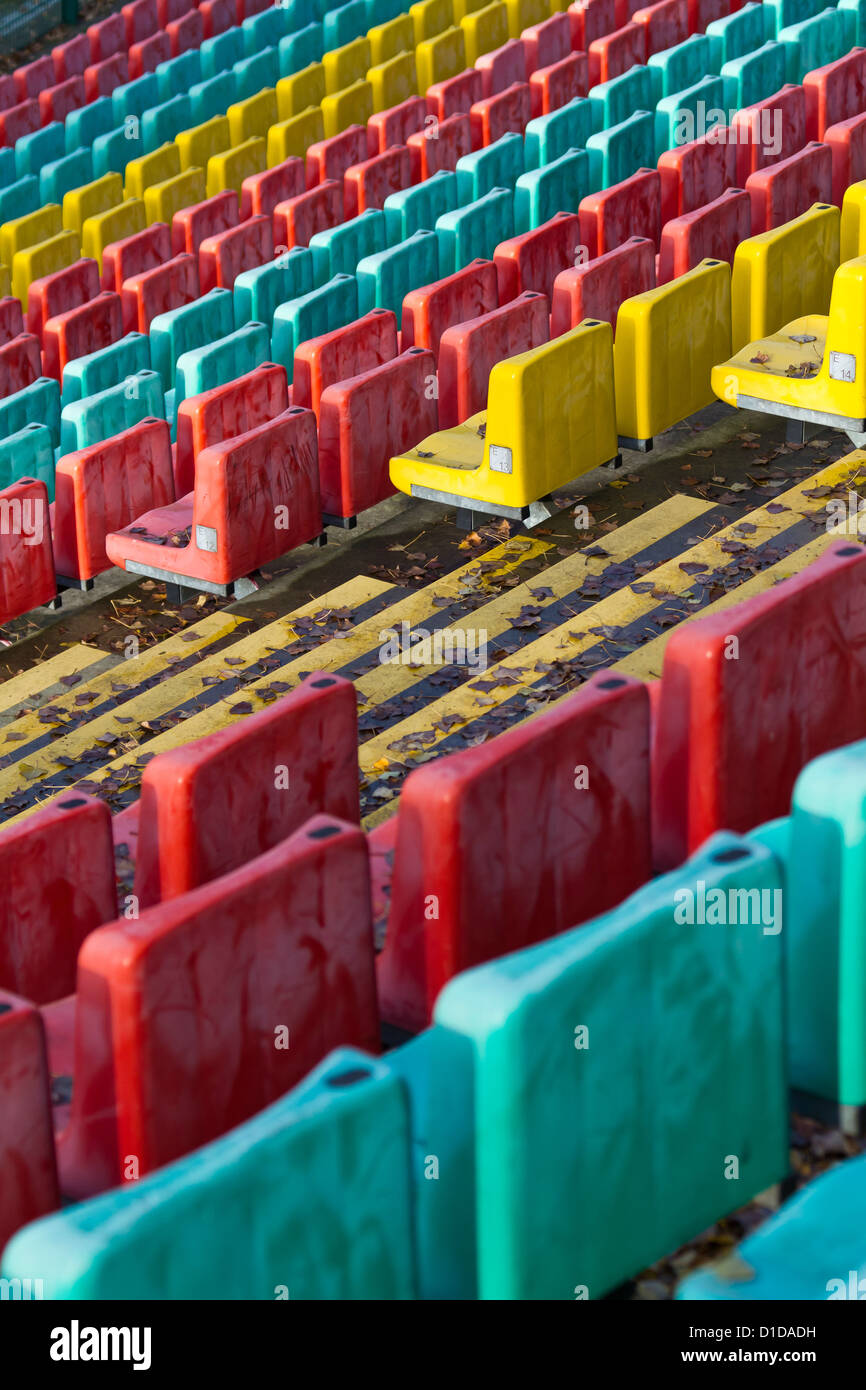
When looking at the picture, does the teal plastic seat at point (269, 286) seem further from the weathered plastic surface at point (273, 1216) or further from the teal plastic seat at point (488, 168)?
the weathered plastic surface at point (273, 1216)

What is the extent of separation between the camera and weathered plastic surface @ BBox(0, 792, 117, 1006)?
654 cm

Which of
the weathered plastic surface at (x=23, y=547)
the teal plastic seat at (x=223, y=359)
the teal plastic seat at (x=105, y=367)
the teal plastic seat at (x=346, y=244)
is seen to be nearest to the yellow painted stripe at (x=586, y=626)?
the weathered plastic surface at (x=23, y=547)

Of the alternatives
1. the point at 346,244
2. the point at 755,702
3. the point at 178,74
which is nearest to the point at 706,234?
the point at 346,244

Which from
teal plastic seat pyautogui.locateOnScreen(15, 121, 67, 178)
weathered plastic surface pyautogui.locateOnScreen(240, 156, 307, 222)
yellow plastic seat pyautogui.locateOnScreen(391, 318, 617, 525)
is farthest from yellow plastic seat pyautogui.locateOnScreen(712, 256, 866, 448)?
teal plastic seat pyautogui.locateOnScreen(15, 121, 67, 178)

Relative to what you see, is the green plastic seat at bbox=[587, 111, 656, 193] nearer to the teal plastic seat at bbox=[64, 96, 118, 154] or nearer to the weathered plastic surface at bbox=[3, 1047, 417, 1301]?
the teal plastic seat at bbox=[64, 96, 118, 154]

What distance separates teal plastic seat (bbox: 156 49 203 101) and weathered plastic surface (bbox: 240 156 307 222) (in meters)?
3.47

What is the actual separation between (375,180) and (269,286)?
6.59 ft

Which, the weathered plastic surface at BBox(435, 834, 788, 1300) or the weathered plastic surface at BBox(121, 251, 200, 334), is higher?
the weathered plastic surface at BBox(121, 251, 200, 334)

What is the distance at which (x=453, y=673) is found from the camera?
9.10m

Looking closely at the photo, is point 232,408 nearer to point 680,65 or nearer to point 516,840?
point 516,840

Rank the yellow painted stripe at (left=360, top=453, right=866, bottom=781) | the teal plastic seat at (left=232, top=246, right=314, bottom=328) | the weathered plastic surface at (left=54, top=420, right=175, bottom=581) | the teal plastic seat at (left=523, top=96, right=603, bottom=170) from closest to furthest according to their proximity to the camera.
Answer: the yellow painted stripe at (left=360, top=453, right=866, bottom=781), the weathered plastic surface at (left=54, top=420, right=175, bottom=581), the teal plastic seat at (left=232, top=246, right=314, bottom=328), the teal plastic seat at (left=523, top=96, right=603, bottom=170)

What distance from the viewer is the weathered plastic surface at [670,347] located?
10.4 m
